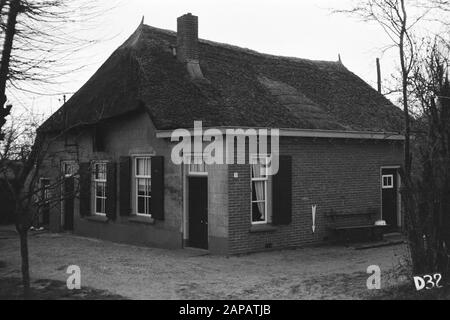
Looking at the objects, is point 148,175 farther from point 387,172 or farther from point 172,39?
point 387,172

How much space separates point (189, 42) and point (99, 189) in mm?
5630

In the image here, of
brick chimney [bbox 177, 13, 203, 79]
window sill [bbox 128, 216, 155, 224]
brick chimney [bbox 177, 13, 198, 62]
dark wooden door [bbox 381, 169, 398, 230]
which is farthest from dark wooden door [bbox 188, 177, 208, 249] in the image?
dark wooden door [bbox 381, 169, 398, 230]

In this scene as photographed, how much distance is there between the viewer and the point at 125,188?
15.6 metres

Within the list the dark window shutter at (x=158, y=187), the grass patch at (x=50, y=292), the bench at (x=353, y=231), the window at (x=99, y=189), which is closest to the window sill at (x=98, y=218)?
the window at (x=99, y=189)

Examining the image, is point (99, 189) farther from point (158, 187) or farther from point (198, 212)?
point (198, 212)

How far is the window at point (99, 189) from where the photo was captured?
17.2m

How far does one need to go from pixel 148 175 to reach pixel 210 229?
9.60ft

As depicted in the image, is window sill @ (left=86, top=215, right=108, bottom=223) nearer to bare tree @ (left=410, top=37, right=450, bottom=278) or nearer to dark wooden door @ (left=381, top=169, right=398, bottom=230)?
dark wooden door @ (left=381, top=169, right=398, bottom=230)

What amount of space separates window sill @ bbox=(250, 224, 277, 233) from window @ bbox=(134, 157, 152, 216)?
3392 millimetres

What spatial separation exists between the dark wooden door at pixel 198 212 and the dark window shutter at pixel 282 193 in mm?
1799

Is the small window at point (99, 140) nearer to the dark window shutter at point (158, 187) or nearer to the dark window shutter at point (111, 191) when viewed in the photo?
the dark window shutter at point (111, 191)

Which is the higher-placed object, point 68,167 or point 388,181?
point 68,167

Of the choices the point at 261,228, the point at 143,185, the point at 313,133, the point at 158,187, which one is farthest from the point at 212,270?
the point at 313,133
